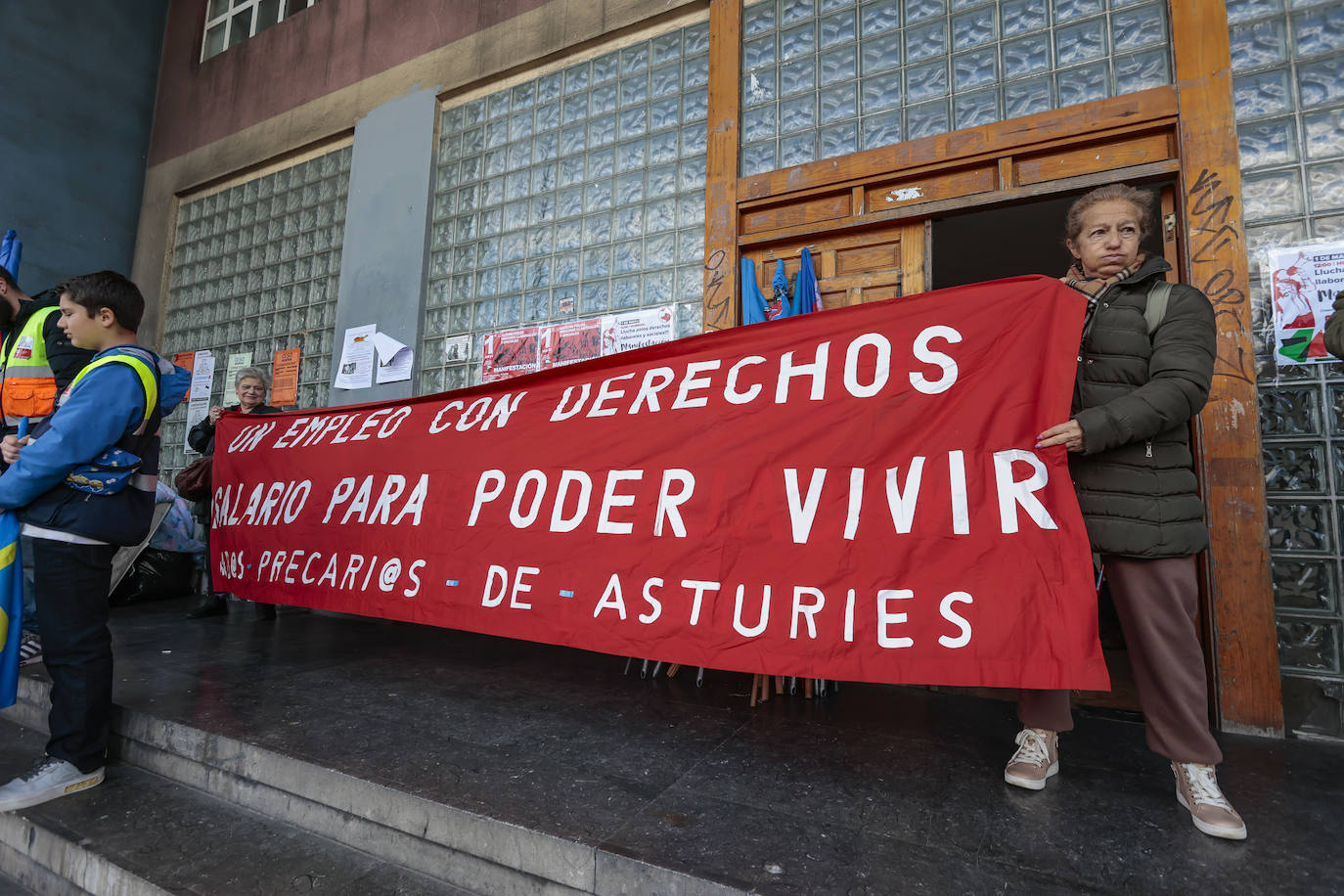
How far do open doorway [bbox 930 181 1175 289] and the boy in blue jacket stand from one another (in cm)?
482

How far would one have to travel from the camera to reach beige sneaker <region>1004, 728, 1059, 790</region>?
1.81m

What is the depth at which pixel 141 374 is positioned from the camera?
2.14m

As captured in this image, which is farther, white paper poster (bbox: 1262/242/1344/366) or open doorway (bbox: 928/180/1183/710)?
open doorway (bbox: 928/180/1183/710)

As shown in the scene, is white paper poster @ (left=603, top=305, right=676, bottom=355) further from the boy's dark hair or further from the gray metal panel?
the boy's dark hair

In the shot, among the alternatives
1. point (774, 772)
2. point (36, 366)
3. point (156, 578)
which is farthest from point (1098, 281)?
point (156, 578)

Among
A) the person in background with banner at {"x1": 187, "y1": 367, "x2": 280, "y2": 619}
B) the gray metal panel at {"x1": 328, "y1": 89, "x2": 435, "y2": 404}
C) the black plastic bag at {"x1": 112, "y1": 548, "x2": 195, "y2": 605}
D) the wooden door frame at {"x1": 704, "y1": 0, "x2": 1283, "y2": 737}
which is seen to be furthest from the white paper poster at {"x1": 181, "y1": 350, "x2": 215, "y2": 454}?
the wooden door frame at {"x1": 704, "y1": 0, "x2": 1283, "y2": 737}

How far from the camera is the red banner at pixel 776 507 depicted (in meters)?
1.76

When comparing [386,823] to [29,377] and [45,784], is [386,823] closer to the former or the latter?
[45,784]

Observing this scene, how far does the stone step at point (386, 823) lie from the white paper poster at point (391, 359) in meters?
2.84

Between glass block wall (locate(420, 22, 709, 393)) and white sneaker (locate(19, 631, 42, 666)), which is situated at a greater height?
glass block wall (locate(420, 22, 709, 393))

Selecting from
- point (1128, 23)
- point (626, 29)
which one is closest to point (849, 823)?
point (1128, 23)

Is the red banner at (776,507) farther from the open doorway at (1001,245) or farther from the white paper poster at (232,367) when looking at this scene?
the white paper poster at (232,367)

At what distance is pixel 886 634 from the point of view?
1812 millimetres

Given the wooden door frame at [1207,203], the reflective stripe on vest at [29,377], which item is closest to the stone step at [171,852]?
the reflective stripe on vest at [29,377]
